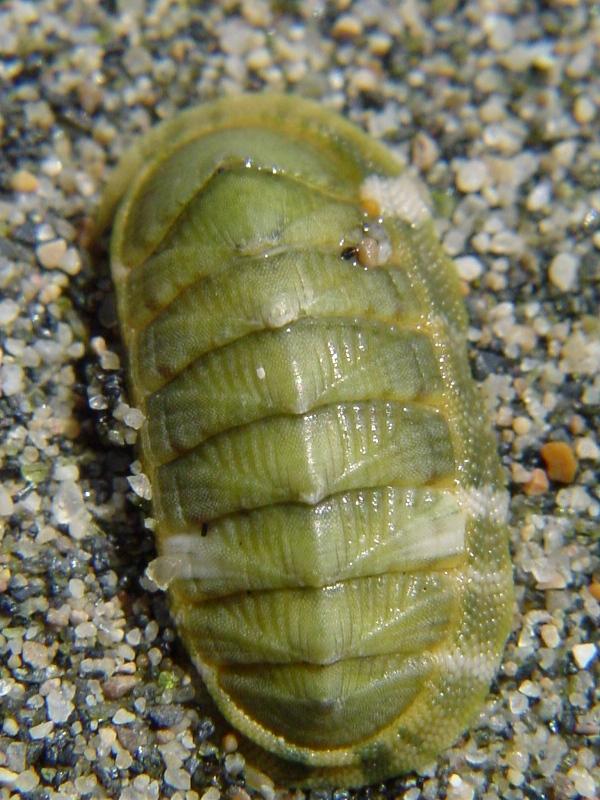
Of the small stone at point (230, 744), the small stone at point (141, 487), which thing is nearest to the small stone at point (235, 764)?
the small stone at point (230, 744)

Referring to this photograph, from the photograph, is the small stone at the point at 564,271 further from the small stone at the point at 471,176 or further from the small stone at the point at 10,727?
the small stone at the point at 10,727

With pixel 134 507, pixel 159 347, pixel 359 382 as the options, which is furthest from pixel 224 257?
pixel 134 507

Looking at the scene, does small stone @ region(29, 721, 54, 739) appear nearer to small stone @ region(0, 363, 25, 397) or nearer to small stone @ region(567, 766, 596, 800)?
small stone @ region(0, 363, 25, 397)

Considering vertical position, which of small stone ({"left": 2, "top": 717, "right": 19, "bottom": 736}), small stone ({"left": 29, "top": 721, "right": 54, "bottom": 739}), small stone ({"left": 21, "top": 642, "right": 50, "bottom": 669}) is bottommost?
small stone ({"left": 29, "top": 721, "right": 54, "bottom": 739})

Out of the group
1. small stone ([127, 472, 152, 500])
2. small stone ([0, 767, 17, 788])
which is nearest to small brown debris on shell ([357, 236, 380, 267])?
small stone ([127, 472, 152, 500])

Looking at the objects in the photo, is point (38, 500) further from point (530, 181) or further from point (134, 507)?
point (530, 181)

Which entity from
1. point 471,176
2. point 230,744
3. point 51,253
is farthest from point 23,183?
point 230,744
